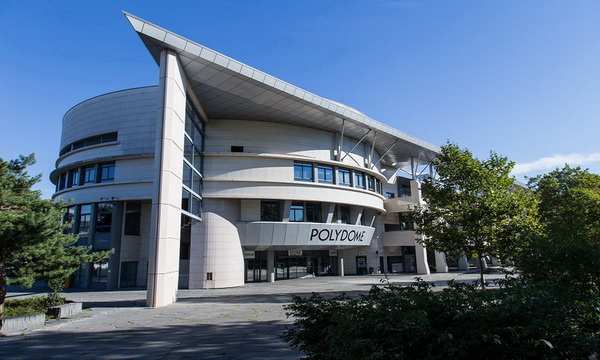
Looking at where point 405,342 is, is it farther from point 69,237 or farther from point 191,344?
point 69,237

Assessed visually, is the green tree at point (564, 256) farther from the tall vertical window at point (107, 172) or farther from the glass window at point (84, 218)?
the glass window at point (84, 218)

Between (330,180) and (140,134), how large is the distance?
1773 centimetres

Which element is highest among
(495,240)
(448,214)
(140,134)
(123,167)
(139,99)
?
(139,99)

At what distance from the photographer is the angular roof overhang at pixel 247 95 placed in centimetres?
2022

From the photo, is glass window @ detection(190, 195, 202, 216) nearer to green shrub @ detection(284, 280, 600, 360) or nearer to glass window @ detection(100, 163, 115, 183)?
glass window @ detection(100, 163, 115, 183)

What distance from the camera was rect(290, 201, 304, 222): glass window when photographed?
33.1 m

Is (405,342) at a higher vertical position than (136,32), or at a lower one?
lower

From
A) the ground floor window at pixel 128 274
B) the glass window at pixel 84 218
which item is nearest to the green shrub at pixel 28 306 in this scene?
the ground floor window at pixel 128 274

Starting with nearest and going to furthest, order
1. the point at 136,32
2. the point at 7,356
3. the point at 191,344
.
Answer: the point at 7,356 < the point at 191,344 < the point at 136,32

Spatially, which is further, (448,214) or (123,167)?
(123,167)

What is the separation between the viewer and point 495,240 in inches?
788

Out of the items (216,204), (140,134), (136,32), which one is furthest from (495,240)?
(140,134)

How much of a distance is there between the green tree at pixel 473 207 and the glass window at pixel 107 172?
85.7ft

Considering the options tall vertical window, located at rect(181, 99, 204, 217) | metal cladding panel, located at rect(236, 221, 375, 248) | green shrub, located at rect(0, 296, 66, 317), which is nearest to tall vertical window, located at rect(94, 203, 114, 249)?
tall vertical window, located at rect(181, 99, 204, 217)
